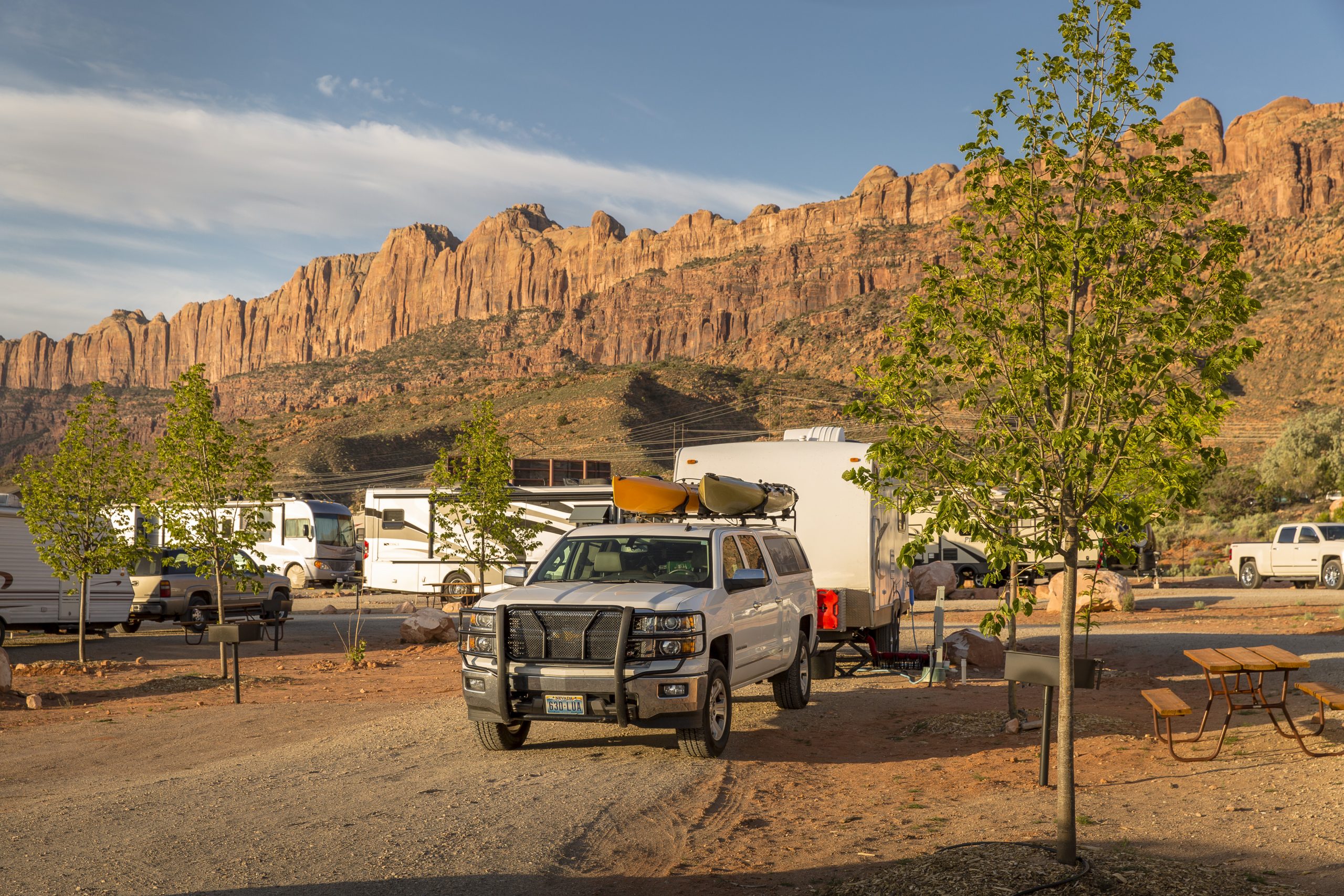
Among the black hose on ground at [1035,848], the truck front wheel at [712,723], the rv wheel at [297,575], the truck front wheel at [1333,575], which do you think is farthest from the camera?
the rv wheel at [297,575]

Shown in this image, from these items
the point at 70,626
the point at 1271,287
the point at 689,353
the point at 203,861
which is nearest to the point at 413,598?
the point at 70,626

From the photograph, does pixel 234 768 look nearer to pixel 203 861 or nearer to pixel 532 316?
pixel 203 861

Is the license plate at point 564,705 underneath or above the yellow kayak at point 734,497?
underneath

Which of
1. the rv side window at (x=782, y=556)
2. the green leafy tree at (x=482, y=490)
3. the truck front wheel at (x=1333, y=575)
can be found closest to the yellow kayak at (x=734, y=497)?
the rv side window at (x=782, y=556)

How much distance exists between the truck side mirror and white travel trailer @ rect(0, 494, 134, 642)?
48.5ft

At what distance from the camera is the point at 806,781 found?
27.2 ft

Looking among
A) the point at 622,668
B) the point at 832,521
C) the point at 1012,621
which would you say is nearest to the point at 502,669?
the point at 622,668

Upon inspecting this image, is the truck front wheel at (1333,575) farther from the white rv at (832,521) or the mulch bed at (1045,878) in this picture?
the mulch bed at (1045,878)

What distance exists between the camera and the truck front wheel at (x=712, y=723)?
8.54m

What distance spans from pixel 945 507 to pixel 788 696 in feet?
20.4

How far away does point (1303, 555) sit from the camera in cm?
2894

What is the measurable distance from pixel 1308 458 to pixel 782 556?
5102cm

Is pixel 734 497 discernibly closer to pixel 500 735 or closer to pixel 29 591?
pixel 500 735

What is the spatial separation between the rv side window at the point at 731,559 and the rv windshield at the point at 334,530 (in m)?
28.8
